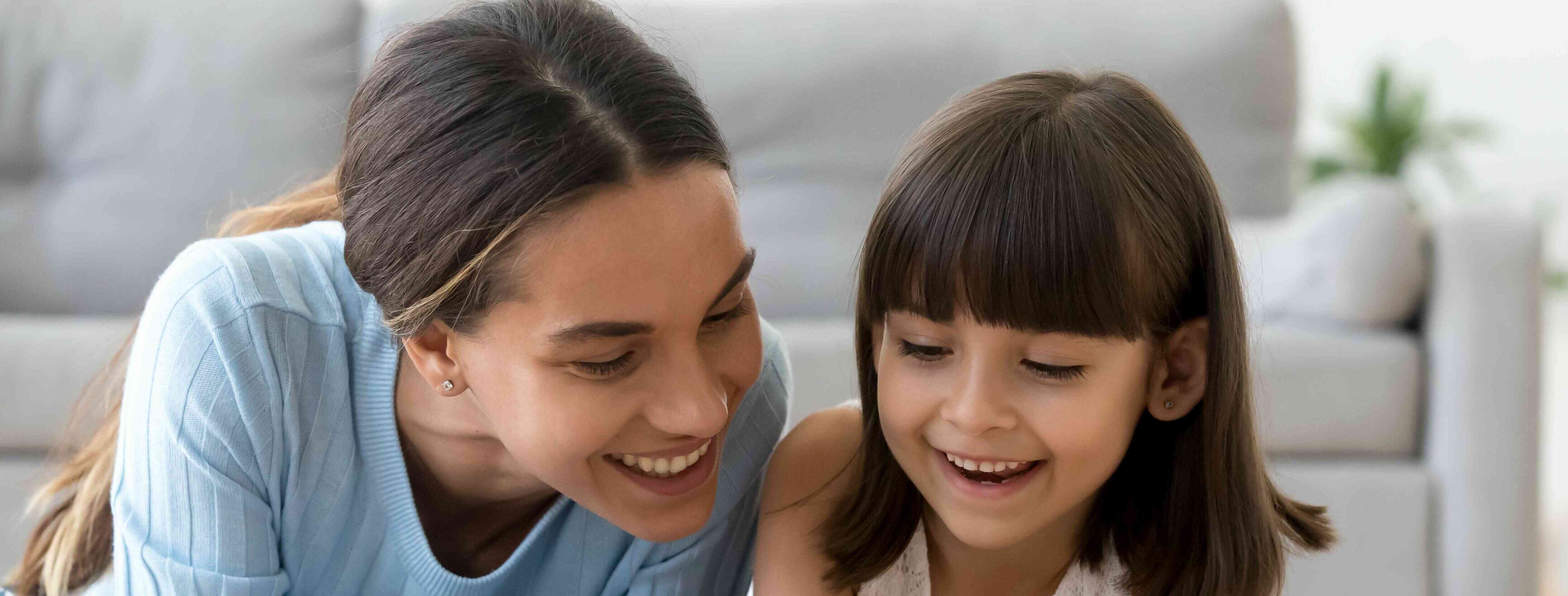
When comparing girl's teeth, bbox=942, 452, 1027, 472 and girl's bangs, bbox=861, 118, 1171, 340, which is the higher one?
girl's bangs, bbox=861, 118, 1171, 340

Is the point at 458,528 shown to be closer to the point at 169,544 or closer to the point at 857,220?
the point at 169,544

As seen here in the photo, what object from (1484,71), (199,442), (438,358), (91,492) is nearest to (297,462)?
(199,442)

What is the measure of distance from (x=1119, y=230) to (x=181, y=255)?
86 cm

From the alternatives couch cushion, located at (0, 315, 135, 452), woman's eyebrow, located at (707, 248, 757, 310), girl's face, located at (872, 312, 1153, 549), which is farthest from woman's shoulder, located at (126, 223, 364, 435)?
couch cushion, located at (0, 315, 135, 452)

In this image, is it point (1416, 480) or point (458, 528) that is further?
point (1416, 480)

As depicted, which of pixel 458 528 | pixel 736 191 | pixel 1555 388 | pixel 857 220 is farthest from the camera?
pixel 1555 388

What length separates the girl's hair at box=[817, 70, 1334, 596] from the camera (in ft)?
3.43

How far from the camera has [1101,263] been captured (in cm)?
105

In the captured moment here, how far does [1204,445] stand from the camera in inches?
46.5

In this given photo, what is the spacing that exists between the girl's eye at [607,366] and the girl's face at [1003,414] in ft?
0.76

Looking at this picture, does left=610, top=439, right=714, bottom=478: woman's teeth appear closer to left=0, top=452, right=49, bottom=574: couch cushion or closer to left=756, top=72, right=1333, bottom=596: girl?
left=756, top=72, right=1333, bottom=596: girl

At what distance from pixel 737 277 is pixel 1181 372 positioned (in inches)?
16.3

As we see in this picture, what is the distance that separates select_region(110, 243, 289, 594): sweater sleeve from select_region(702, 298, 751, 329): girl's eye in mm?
403

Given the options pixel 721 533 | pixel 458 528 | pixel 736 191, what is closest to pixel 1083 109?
pixel 736 191
